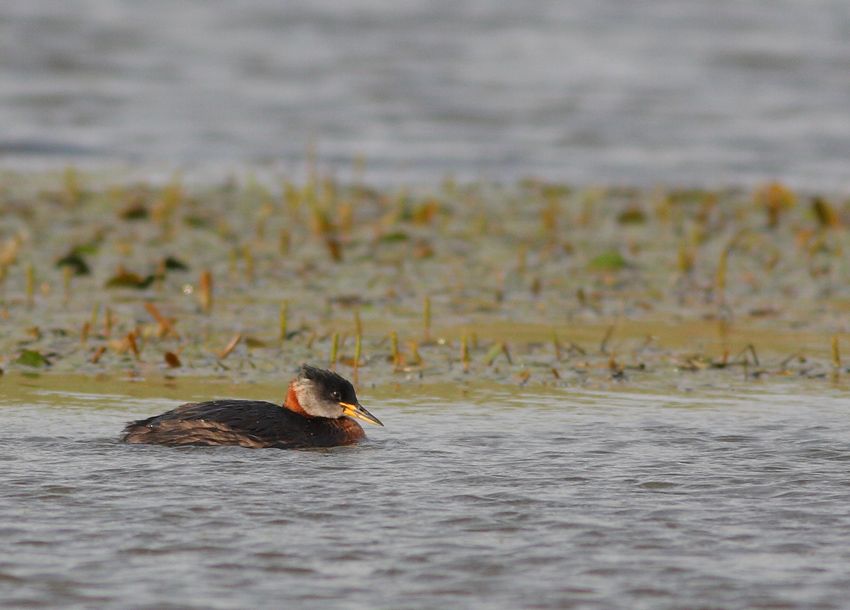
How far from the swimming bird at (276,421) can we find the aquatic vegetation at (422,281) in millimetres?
1215

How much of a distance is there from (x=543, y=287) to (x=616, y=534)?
22.1 feet

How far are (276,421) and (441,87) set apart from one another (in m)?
18.8

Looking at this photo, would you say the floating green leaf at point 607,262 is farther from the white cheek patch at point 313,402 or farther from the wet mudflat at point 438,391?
the white cheek patch at point 313,402

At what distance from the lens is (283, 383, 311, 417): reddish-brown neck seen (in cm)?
870

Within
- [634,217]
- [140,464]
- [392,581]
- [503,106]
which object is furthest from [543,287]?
[503,106]

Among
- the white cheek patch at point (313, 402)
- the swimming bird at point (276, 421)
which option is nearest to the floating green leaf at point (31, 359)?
the swimming bird at point (276, 421)

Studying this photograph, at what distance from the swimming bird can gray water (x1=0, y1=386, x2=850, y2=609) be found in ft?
0.41

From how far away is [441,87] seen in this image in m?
26.6

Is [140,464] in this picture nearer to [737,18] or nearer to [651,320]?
[651,320]

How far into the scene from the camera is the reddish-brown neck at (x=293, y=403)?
8.70 m

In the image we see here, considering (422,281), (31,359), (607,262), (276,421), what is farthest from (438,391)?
(607,262)

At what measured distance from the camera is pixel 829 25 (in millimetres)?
32219

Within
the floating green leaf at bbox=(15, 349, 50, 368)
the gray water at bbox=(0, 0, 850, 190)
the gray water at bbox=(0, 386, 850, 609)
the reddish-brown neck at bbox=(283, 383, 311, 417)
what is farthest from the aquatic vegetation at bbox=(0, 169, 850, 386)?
the gray water at bbox=(0, 0, 850, 190)

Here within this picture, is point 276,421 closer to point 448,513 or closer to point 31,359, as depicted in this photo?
point 448,513
